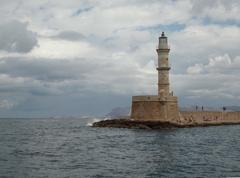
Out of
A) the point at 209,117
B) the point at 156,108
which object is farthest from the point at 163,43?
the point at 209,117

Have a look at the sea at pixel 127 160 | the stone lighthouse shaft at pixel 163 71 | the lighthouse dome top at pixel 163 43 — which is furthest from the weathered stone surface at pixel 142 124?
the sea at pixel 127 160

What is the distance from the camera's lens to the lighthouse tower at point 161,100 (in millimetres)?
56375

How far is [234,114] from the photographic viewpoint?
80000mm

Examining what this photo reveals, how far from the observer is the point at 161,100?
55938mm

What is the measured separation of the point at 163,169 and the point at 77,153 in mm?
9602

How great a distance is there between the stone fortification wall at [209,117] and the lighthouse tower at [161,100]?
4.67 metres

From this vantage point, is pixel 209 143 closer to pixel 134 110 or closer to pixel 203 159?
pixel 203 159

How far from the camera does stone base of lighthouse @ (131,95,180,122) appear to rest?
56.3 meters

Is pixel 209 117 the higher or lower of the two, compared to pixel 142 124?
higher

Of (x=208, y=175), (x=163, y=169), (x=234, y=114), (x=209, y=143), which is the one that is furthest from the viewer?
(x=234, y=114)

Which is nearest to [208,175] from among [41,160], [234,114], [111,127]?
[41,160]

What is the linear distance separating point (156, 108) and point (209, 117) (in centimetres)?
1701

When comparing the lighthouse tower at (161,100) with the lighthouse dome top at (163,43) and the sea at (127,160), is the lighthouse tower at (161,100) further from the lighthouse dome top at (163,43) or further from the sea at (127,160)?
the sea at (127,160)

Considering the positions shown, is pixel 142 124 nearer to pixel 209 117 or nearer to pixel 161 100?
pixel 161 100
